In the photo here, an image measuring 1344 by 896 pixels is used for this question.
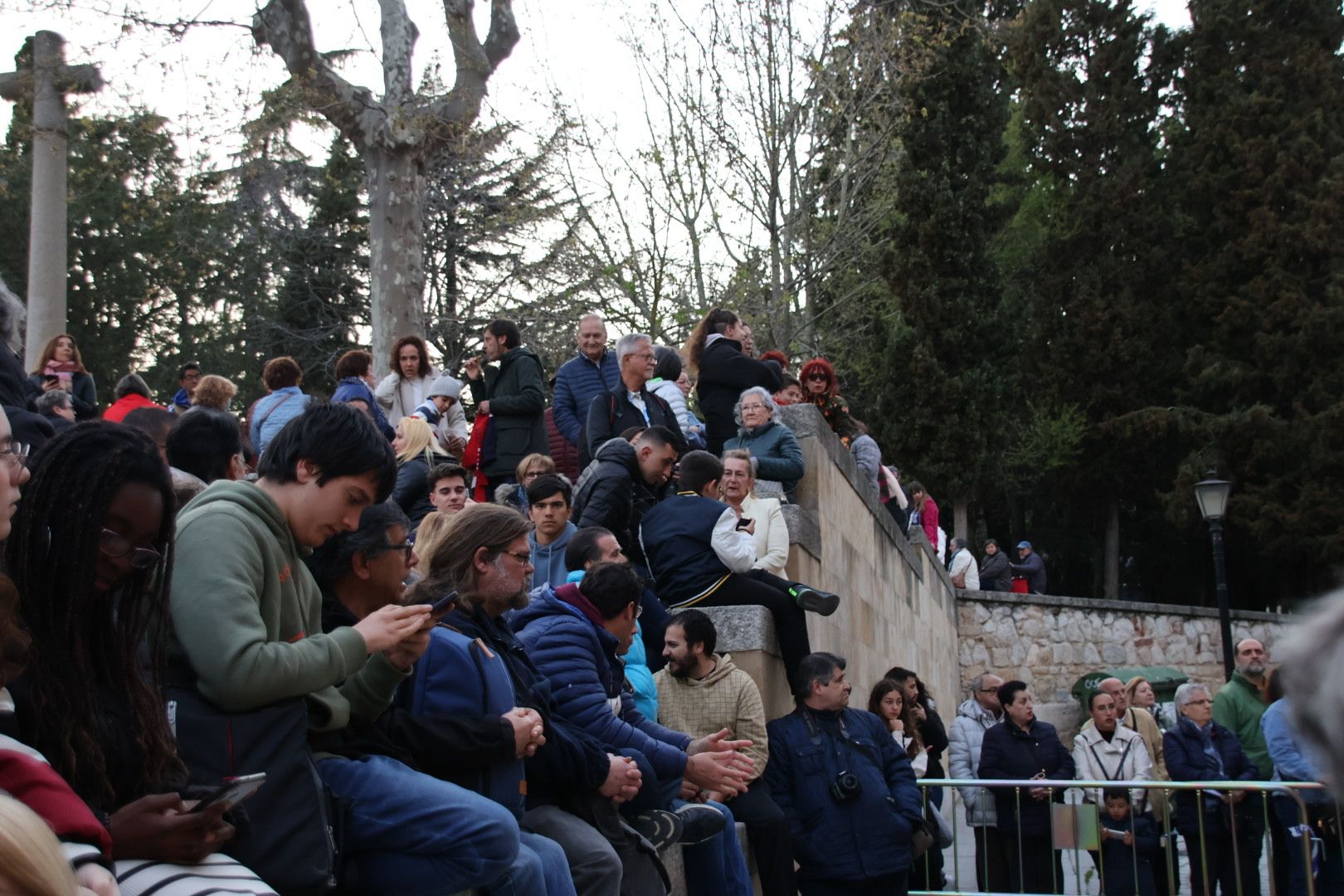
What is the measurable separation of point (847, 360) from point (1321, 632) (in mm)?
26920

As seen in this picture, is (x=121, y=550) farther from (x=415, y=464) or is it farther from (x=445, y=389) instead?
(x=445, y=389)

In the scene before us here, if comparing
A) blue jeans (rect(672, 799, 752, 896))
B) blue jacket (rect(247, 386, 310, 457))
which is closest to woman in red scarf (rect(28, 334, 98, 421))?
blue jacket (rect(247, 386, 310, 457))

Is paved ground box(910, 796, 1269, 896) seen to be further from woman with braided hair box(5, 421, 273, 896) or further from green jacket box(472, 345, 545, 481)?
woman with braided hair box(5, 421, 273, 896)

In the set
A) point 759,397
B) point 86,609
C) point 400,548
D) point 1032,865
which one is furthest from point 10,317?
point 1032,865

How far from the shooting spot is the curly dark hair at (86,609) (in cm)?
289

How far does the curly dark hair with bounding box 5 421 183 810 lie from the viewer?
2893 mm

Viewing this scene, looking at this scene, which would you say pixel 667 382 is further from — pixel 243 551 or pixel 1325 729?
pixel 1325 729

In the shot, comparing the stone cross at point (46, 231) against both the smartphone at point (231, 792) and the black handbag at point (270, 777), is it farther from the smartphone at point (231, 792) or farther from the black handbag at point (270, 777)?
the smartphone at point (231, 792)

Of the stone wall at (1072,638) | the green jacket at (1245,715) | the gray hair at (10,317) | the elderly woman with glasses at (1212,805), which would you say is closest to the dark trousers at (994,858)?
the elderly woman with glasses at (1212,805)

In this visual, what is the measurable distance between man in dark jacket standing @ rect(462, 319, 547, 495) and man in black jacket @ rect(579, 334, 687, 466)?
0.69 m

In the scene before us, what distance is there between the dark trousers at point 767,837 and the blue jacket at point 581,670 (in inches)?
50.5

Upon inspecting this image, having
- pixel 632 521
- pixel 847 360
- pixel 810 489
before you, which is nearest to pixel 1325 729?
pixel 632 521

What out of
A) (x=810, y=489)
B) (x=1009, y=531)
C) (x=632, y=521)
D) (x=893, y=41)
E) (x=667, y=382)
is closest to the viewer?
(x=632, y=521)

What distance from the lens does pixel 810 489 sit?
10.8m
